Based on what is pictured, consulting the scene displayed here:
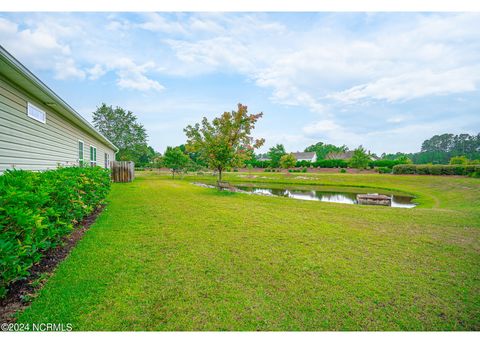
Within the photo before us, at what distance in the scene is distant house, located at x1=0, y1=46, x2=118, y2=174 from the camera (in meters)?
4.19

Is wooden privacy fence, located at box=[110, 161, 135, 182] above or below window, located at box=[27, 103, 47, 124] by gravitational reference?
below

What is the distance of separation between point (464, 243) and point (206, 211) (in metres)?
6.54

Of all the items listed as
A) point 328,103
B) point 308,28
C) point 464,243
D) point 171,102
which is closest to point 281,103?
point 328,103

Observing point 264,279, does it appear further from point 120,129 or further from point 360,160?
point 360,160

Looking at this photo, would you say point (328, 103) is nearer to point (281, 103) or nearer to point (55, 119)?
point (281, 103)

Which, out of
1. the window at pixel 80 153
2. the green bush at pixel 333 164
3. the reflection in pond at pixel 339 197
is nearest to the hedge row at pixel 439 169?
the green bush at pixel 333 164

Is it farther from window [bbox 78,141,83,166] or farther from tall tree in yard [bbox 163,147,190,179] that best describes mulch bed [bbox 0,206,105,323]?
tall tree in yard [bbox 163,147,190,179]

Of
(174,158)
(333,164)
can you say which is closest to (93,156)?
(174,158)

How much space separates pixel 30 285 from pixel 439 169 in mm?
34578

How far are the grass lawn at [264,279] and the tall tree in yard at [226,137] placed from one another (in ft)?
24.9

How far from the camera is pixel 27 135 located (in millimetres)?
5129

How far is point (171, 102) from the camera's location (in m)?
16.6

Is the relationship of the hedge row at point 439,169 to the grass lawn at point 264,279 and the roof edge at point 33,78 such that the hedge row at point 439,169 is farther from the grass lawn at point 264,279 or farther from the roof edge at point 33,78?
the roof edge at point 33,78

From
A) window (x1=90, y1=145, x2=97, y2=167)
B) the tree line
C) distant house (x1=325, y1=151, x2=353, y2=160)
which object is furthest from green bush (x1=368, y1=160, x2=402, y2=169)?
window (x1=90, y1=145, x2=97, y2=167)
